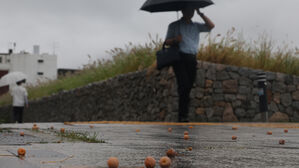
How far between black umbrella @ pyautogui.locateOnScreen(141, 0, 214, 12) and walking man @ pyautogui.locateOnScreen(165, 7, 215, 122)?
16 cm

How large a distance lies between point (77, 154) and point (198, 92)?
25.9 feet

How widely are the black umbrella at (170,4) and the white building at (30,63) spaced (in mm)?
39653

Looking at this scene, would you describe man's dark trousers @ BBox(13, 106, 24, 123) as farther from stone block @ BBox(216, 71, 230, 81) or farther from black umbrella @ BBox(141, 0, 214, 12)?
black umbrella @ BBox(141, 0, 214, 12)

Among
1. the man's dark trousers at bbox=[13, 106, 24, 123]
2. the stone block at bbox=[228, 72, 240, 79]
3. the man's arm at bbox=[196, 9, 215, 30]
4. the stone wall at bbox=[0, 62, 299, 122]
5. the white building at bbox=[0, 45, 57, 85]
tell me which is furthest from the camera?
the white building at bbox=[0, 45, 57, 85]

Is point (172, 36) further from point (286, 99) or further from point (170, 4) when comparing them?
point (286, 99)

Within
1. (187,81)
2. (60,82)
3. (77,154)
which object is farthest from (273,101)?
(60,82)

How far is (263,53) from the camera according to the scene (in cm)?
1156

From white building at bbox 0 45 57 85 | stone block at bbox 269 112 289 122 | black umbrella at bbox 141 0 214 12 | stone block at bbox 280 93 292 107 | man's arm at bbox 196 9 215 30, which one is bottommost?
stone block at bbox 269 112 289 122

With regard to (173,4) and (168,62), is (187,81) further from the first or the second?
(173,4)

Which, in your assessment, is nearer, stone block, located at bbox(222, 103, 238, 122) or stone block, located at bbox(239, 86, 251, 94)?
stone block, located at bbox(222, 103, 238, 122)

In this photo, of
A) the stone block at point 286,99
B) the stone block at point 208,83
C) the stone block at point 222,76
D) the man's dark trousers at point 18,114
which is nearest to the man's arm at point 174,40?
the stone block at point 208,83

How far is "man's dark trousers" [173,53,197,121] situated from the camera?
24.2ft

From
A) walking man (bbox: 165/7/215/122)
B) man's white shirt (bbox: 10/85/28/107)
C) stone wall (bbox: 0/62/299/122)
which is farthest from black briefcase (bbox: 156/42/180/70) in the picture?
man's white shirt (bbox: 10/85/28/107)

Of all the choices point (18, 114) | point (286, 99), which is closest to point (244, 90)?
point (286, 99)
